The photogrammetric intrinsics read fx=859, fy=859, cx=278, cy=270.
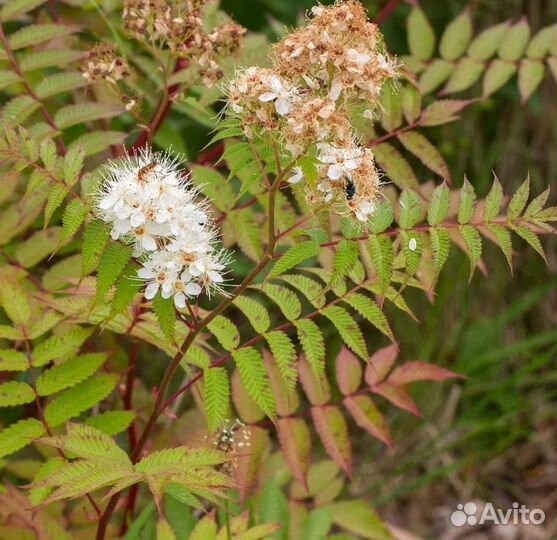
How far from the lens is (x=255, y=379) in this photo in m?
1.25

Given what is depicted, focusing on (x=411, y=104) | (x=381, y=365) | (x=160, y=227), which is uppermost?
(x=411, y=104)

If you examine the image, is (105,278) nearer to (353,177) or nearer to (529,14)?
(353,177)

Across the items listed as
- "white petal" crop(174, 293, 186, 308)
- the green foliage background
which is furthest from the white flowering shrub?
the green foliage background

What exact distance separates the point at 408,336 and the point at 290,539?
1483mm

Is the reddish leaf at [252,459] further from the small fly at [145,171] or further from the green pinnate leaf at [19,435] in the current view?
the small fly at [145,171]

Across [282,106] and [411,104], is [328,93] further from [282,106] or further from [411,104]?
→ [411,104]

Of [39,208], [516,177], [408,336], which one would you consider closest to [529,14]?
[516,177]

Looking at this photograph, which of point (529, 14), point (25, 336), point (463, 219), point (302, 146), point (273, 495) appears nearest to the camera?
point (302, 146)

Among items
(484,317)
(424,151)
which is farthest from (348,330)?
(484,317)

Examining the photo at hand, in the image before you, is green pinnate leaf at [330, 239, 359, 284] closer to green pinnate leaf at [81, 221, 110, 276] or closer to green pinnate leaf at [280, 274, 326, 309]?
green pinnate leaf at [280, 274, 326, 309]

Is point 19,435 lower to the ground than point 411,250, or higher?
lower

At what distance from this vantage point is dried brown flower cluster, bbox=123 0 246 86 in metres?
1.56

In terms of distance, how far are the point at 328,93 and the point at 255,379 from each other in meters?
0.42

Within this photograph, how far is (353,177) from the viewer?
1.14 metres
